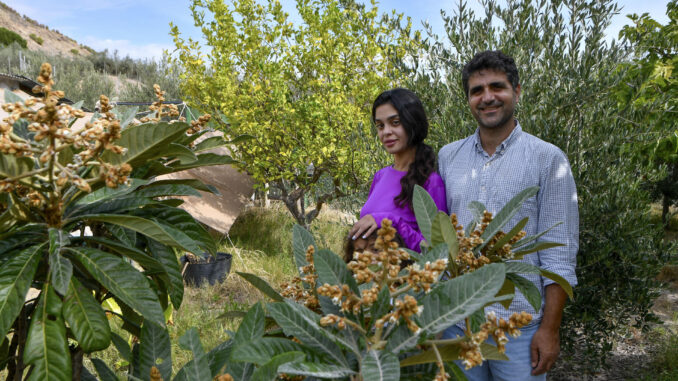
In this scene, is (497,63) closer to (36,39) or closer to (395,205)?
(395,205)

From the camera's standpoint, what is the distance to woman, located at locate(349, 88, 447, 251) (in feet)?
8.16

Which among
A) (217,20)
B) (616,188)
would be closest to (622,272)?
A: (616,188)

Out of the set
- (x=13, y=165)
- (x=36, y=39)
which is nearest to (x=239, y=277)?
(x=13, y=165)

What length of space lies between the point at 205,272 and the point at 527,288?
640 cm

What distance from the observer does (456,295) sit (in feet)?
2.56

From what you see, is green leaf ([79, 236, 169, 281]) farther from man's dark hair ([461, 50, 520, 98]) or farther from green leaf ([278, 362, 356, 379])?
man's dark hair ([461, 50, 520, 98])

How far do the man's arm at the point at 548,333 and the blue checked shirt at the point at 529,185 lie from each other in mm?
47

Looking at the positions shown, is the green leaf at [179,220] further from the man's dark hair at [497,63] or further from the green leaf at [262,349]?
the man's dark hair at [497,63]

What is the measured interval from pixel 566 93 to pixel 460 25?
1.16m

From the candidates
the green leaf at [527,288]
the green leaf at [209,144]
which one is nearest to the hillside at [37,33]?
the green leaf at [209,144]

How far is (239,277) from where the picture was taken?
7156 millimetres

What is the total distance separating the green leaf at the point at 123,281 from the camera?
1065 mm

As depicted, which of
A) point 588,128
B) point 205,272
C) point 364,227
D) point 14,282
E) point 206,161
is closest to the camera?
point 14,282

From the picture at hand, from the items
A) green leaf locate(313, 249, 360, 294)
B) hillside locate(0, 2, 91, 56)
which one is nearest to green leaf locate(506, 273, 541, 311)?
green leaf locate(313, 249, 360, 294)
